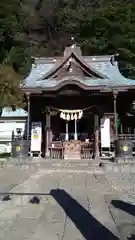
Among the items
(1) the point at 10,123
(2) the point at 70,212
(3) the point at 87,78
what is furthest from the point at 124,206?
(1) the point at 10,123

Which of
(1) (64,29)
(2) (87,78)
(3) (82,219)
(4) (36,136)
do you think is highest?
(1) (64,29)

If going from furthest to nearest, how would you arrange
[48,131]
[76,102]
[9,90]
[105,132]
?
[76,102] → [48,131] → [105,132] → [9,90]

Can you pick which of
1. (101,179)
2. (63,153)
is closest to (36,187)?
(101,179)

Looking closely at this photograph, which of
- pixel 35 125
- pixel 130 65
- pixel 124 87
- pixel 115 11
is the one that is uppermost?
pixel 115 11

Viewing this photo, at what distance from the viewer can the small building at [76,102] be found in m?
15.9

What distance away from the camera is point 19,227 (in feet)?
15.4

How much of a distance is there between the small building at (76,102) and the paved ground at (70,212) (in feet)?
25.0

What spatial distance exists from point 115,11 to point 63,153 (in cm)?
2586

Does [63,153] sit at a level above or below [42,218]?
above

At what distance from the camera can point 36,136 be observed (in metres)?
16.8

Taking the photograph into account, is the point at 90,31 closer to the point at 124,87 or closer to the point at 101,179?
the point at 124,87

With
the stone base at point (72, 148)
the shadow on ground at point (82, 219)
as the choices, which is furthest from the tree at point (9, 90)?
the shadow on ground at point (82, 219)

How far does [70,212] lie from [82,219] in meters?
0.47

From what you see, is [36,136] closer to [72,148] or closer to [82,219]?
[72,148]
